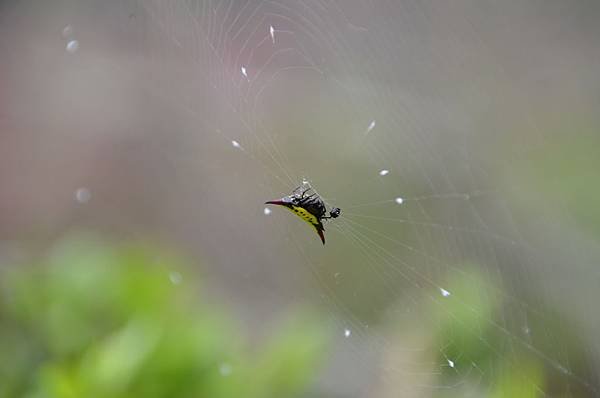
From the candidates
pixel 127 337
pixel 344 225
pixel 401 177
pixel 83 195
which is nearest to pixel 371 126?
pixel 401 177

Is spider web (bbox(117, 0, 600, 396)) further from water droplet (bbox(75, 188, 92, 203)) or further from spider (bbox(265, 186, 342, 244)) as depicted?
water droplet (bbox(75, 188, 92, 203))

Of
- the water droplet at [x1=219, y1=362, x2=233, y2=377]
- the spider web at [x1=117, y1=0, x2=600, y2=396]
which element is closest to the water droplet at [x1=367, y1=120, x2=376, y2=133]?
the spider web at [x1=117, y1=0, x2=600, y2=396]

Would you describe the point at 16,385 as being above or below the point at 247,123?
below

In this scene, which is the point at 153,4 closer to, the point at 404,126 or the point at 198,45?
the point at 198,45

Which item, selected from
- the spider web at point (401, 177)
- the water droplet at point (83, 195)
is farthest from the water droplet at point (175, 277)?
the water droplet at point (83, 195)

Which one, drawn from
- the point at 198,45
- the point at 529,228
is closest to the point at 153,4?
the point at 198,45

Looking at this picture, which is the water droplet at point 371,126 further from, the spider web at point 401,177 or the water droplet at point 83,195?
the water droplet at point 83,195

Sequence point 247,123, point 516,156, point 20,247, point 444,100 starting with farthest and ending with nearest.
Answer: point 20,247 < point 444,100 < point 516,156 < point 247,123

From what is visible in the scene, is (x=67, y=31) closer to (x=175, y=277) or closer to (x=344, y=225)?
(x=175, y=277)
